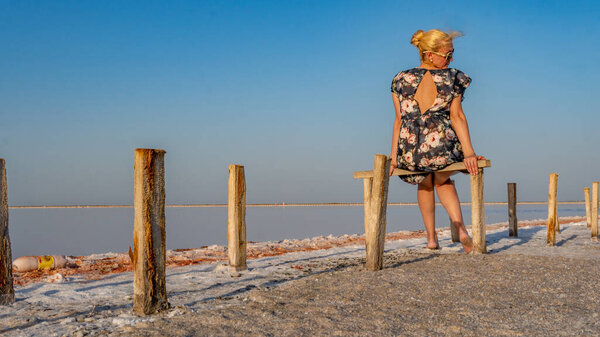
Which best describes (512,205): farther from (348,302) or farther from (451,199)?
(348,302)

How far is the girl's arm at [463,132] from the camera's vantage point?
19.9 ft

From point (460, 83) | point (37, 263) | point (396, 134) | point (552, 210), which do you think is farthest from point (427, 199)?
point (37, 263)

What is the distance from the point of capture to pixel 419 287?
172 inches

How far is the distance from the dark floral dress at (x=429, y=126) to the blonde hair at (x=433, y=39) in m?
0.30

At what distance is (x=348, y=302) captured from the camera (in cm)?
385

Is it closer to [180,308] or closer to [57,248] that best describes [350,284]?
[180,308]

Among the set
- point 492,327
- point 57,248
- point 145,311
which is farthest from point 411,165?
point 57,248

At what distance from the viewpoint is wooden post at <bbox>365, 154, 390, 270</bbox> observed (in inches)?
206

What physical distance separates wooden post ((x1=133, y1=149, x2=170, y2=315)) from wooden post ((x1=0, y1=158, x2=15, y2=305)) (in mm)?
1565

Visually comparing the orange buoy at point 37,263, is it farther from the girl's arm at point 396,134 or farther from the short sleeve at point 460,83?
the short sleeve at point 460,83

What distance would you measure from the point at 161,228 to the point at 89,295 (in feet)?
5.31

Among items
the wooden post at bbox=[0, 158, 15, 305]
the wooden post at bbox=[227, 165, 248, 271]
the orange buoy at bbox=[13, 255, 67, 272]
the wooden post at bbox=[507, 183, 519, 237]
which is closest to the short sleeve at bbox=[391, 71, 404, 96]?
the wooden post at bbox=[227, 165, 248, 271]

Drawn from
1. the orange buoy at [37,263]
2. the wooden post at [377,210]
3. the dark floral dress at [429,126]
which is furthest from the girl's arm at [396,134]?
the orange buoy at [37,263]

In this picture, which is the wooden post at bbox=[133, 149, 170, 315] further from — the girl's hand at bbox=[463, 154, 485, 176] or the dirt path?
the girl's hand at bbox=[463, 154, 485, 176]
